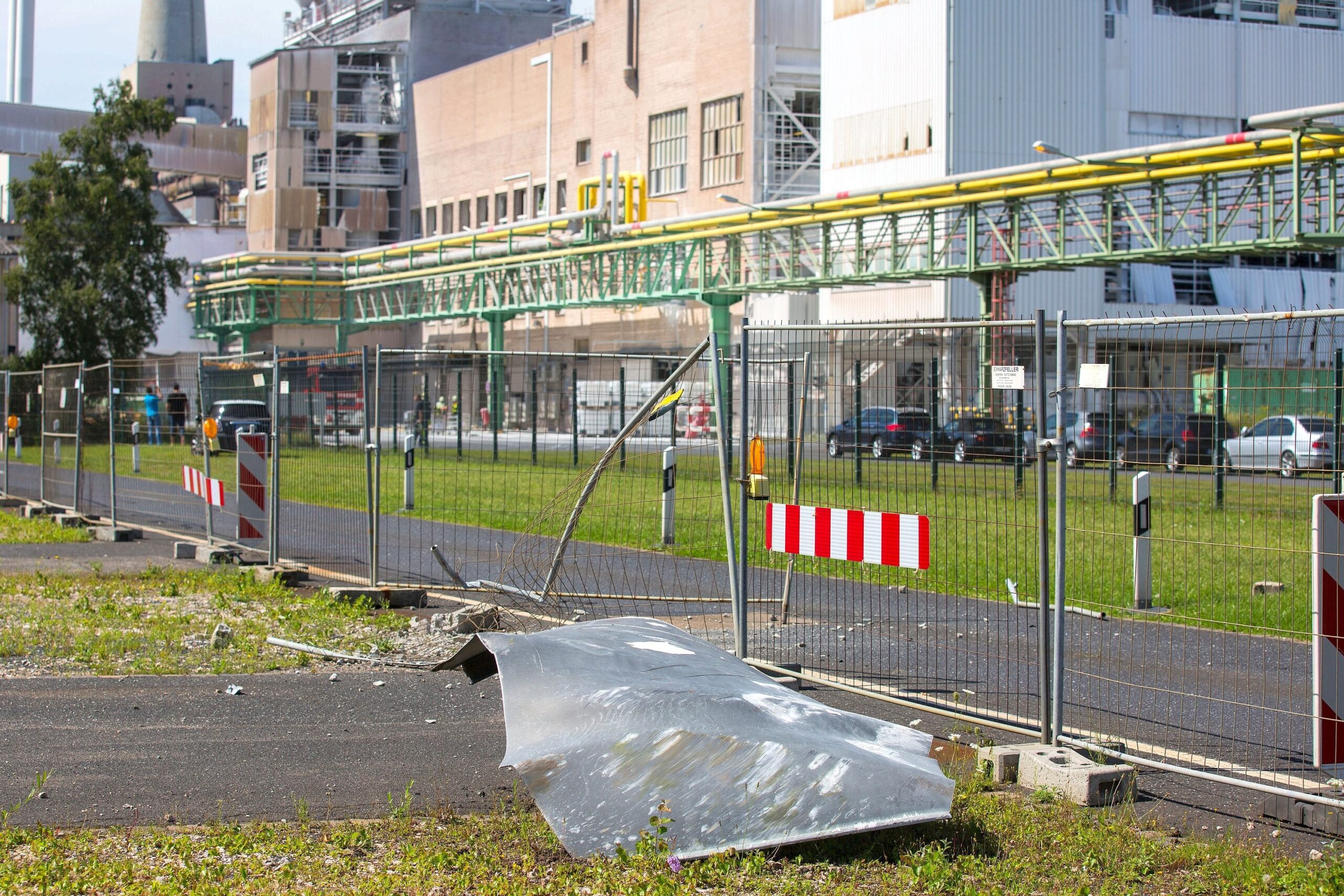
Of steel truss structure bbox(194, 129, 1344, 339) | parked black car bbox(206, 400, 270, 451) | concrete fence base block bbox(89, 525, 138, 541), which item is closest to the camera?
parked black car bbox(206, 400, 270, 451)

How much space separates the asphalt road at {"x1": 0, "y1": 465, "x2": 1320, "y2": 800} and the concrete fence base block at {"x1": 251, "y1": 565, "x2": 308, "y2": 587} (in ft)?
2.41

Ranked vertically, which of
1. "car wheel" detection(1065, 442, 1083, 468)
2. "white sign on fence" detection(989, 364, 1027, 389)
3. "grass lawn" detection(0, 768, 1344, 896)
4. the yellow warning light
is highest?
"white sign on fence" detection(989, 364, 1027, 389)

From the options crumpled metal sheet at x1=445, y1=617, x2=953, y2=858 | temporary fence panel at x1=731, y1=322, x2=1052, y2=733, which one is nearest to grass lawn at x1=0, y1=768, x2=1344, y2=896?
crumpled metal sheet at x1=445, y1=617, x2=953, y2=858

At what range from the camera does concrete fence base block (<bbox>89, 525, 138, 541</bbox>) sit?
16.6 m

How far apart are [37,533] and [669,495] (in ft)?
28.6

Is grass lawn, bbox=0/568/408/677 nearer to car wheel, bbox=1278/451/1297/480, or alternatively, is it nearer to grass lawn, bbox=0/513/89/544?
grass lawn, bbox=0/513/89/544

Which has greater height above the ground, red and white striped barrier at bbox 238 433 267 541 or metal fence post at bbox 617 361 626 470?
metal fence post at bbox 617 361 626 470

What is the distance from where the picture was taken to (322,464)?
1377 centimetres

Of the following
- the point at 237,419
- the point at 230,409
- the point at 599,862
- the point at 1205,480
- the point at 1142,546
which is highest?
the point at 230,409

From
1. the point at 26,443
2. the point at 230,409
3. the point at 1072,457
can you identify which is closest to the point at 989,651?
the point at 1072,457

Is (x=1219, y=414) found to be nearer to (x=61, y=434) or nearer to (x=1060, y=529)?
(x=1060, y=529)

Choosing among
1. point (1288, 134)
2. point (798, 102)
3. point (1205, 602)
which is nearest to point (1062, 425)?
point (1205, 602)

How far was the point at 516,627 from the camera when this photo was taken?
950cm

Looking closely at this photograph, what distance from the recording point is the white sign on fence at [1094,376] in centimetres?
651
